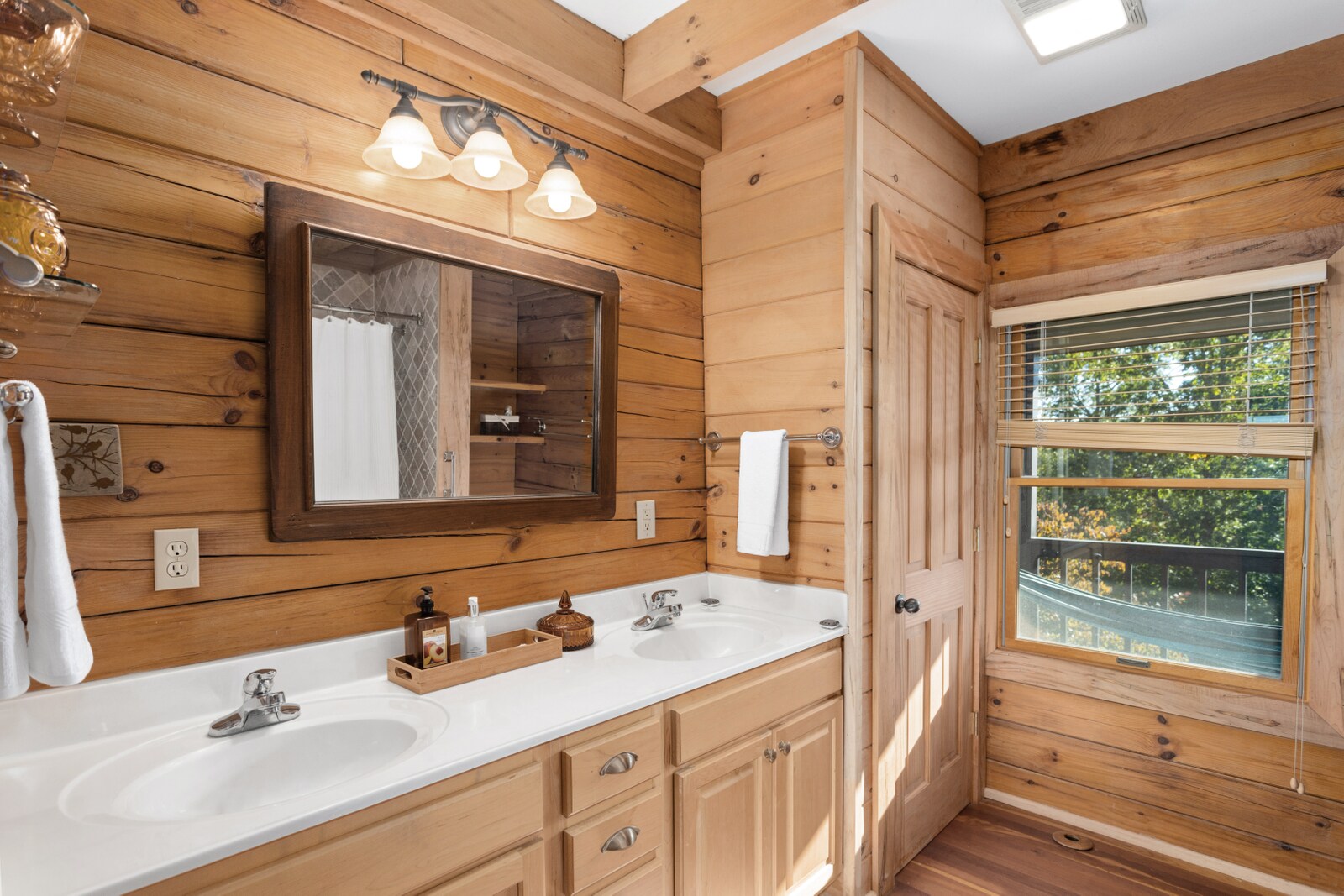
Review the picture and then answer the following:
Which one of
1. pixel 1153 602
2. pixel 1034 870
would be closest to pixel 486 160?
pixel 1153 602

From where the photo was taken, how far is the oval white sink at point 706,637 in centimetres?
200

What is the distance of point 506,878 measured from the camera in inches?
47.0

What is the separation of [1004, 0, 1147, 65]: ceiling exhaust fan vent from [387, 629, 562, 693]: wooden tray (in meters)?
1.96

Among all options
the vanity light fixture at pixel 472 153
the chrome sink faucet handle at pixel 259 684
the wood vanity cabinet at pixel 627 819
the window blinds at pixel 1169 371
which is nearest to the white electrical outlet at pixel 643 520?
the wood vanity cabinet at pixel 627 819

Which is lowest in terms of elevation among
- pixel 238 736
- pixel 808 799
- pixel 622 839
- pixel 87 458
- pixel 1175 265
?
pixel 808 799

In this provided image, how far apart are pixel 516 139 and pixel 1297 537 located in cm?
252

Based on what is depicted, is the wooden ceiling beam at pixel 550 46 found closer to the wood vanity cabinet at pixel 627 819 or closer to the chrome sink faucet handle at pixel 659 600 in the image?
the chrome sink faucet handle at pixel 659 600

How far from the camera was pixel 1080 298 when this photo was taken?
2.48 meters

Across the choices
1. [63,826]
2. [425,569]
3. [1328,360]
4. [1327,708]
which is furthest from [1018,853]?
[63,826]

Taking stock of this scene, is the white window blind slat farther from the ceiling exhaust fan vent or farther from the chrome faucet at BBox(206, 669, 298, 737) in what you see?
the chrome faucet at BBox(206, 669, 298, 737)

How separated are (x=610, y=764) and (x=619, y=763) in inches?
1.0

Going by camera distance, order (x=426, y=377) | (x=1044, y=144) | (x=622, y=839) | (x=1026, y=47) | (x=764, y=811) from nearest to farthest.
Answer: (x=622, y=839) → (x=426, y=377) → (x=764, y=811) → (x=1026, y=47) → (x=1044, y=144)

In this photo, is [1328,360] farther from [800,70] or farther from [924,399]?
[800,70]

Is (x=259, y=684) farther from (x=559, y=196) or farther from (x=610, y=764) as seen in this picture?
(x=559, y=196)
